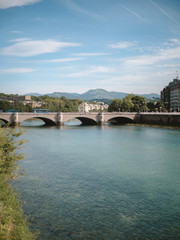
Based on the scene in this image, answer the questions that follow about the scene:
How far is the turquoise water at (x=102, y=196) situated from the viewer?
11570 millimetres

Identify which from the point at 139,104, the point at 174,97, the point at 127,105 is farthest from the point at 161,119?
the point at 174,97

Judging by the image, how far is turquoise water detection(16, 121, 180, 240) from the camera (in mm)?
11570

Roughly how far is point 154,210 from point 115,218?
2.41 m

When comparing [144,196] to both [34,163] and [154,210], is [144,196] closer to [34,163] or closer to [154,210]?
[154,210]

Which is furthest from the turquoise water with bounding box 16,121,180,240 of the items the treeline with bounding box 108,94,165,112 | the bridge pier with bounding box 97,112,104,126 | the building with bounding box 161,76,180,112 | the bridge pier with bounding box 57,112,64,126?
the building with bounding box 161,76,180,112

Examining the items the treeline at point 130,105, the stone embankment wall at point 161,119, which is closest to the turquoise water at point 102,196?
the stone embankment wall at point 161,119

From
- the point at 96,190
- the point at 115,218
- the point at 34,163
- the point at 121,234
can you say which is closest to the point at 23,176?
the point at 34,163

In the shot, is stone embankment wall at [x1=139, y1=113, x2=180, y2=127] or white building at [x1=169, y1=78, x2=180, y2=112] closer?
stone embankment wall at [x1=139, y1=113, x2=180, y2=127]

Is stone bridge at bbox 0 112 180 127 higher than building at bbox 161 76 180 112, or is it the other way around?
Result: building at bbox 161 76 180 112

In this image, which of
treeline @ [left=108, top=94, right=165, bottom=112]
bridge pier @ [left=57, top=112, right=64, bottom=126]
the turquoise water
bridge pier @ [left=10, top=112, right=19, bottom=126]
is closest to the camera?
the turquoise water

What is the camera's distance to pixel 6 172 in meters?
14.3

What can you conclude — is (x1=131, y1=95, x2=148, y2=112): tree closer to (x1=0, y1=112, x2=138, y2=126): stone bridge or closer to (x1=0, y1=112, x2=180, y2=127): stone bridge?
(x1=0, y1=112, x2=180, y2=127): stone bridge

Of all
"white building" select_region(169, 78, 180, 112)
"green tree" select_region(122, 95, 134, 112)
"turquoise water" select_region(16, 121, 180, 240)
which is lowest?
"turquoise water" select_region(16, 121, 180, 240)

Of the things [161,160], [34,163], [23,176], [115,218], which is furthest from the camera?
[161,160]
